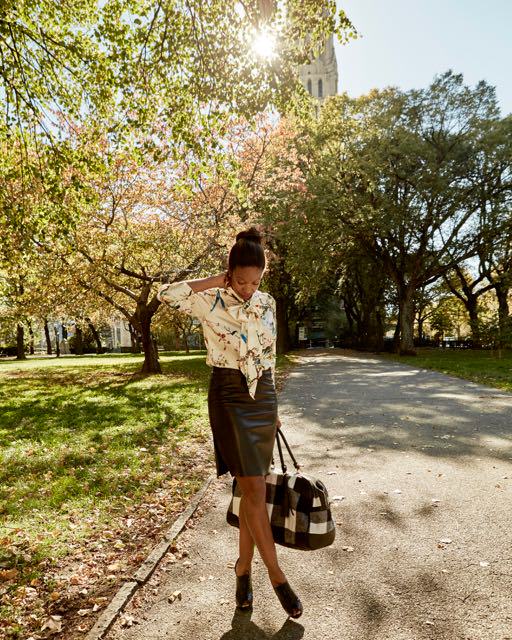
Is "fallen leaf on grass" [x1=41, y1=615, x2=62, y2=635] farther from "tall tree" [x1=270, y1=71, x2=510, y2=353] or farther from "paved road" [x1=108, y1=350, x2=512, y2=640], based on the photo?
"tall tree" [x1=270, y1=71, x2=510, y2=353]

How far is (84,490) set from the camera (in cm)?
521

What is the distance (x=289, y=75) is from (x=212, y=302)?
7114 millimetres

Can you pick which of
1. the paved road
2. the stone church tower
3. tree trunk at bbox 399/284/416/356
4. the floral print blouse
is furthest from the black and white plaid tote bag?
the stone church tower

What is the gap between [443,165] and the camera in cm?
2478

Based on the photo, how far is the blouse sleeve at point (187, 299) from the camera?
281 cm

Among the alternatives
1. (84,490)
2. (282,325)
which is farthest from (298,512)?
(282,325)

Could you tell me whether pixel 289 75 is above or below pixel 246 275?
above

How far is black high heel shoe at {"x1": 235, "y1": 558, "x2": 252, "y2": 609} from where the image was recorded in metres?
2.92

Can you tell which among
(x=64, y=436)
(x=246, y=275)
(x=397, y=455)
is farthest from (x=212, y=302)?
(x=64, y=436)

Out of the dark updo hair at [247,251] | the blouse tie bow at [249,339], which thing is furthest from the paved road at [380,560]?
the dark updo hair at [247,251]

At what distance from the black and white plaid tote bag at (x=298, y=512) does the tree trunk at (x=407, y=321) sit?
2700 centimetres

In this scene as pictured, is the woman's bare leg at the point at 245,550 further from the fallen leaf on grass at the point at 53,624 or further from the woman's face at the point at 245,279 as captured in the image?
the woman's face at the point at 245,279

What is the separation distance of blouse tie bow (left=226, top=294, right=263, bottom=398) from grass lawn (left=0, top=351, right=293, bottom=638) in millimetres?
1992

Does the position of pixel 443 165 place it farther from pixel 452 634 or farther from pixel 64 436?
pixel 452 634
